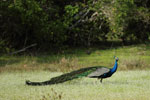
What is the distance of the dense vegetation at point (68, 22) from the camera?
944 inches

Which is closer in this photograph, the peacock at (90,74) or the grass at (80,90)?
the grass at (80,90)

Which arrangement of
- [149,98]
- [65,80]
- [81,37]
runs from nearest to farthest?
[149,98] < [65,80] < [81,37]

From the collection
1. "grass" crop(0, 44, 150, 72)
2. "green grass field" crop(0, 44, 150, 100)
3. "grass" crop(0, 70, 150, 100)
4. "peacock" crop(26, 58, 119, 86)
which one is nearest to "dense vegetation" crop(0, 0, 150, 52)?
"grass" crop(0, 44, 150, 72)

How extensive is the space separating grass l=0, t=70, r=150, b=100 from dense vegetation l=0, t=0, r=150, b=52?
9807 mm

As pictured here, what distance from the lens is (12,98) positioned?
1026 centimetres

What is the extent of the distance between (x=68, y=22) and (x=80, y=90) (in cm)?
1426

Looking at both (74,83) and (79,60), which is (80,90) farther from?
(79,60)

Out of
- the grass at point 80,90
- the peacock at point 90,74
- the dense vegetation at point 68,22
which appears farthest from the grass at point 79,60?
the peacock at point 90,74

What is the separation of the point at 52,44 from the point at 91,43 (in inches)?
148

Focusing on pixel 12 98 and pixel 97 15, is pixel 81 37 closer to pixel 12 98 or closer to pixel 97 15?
pixel 97 15

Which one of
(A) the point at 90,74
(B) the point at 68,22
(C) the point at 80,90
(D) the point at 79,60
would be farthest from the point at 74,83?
(B) the point at 68,22

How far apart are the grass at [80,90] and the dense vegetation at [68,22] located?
981cm

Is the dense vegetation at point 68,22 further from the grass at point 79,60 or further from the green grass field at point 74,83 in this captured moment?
the green grass field at point 74,83

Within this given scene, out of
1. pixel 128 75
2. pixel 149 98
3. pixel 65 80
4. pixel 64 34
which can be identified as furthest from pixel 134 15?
pixel 149 98
